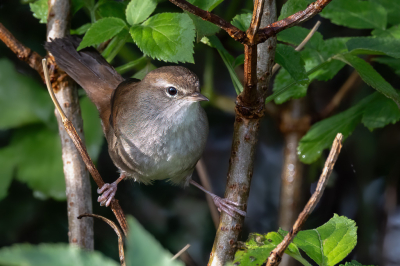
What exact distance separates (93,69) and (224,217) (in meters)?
1.29

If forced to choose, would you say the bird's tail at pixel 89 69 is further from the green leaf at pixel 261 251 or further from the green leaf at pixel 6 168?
the green leaf at pixel 261 251

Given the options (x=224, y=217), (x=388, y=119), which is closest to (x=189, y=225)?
(x=224, y=217)

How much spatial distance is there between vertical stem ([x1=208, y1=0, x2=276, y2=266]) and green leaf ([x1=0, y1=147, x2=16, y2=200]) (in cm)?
133

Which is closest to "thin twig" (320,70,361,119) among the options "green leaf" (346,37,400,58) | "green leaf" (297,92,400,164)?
"green leaf" (297,92,400,164)

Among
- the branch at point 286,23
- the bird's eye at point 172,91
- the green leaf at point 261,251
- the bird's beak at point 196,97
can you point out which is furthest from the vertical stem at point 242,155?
the bird's eye at point 172,91

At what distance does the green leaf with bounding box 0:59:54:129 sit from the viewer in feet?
7.29

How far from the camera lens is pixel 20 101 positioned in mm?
2250

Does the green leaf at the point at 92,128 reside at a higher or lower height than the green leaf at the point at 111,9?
lower

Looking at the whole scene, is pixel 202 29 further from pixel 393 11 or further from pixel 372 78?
pixel 393 11

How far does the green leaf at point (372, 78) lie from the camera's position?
141 cm

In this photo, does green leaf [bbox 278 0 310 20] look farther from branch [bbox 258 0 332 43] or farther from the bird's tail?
the bird's tail

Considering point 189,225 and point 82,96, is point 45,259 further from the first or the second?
point 189,225

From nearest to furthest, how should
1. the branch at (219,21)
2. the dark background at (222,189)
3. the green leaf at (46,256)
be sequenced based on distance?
the green leaf at (46,256)
the branch at (219,21)
the dark background at (222,189)

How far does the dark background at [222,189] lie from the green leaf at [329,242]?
1.43m
